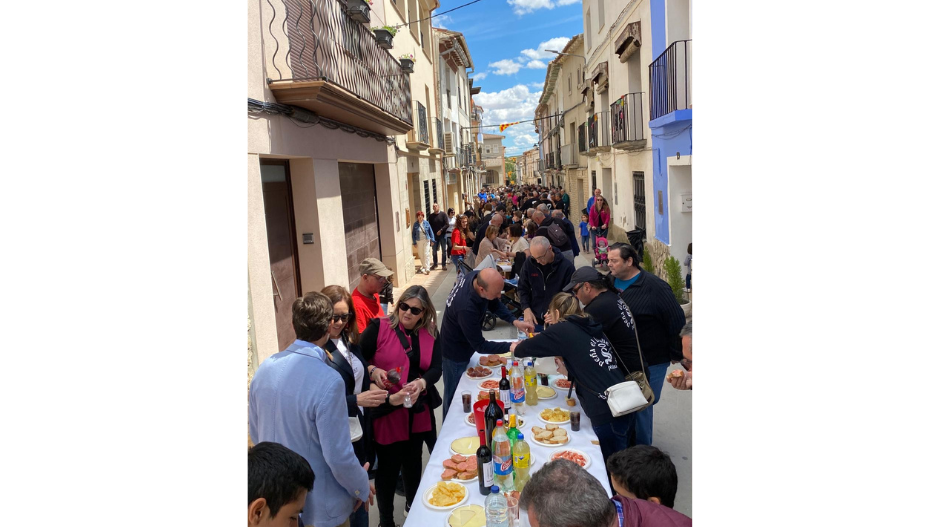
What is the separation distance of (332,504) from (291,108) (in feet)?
15.0

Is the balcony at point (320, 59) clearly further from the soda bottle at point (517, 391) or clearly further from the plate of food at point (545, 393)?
the plate of food at point (545, 393)

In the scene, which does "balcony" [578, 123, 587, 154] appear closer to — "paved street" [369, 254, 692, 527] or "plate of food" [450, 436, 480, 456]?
"paved street" [369, 254, 692, 527]

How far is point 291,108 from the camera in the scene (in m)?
6.05

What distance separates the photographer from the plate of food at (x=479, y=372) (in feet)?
14.9

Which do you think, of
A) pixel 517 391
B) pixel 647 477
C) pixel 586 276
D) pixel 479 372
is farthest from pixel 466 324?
pixel 647 477

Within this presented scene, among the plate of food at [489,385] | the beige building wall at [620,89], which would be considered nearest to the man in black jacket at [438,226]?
the beige building wall at [620,89]

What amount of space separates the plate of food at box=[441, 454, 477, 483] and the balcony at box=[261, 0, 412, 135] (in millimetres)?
4122

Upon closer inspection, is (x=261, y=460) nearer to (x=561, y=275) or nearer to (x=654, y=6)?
(x=561, y=275)

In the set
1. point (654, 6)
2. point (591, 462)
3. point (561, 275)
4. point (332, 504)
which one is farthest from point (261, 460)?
point (654, 6)

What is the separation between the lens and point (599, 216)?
1379 cm

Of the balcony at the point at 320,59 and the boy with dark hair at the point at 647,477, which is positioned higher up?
the balcony at the point at 320,59

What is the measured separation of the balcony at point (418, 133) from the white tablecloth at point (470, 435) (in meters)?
10.9
